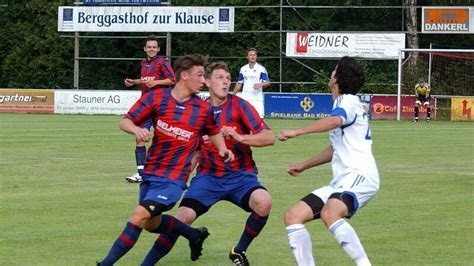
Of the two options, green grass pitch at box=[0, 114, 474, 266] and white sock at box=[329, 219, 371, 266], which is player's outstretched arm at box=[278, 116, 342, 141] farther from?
green grass pitch at box=[0, 114, 474, 266]

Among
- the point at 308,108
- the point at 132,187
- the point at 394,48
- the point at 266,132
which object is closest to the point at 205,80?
the point at 266,132

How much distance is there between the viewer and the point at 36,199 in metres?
13.2

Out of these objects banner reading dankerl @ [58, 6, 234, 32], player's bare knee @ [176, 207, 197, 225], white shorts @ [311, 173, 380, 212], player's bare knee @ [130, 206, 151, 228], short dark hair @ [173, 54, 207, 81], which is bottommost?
player's bare knee @ [176, 207, 197, 225]

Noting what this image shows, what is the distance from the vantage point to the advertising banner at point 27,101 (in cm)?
4347

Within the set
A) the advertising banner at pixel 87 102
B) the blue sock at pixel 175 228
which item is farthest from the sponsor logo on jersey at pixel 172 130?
the advertising banner at pixel 87 102

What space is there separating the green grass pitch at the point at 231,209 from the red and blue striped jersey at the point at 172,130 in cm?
108

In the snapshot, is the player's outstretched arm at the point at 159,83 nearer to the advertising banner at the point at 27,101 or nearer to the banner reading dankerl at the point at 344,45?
the advertising banner at the point at 27,101

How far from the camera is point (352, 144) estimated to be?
8.05m

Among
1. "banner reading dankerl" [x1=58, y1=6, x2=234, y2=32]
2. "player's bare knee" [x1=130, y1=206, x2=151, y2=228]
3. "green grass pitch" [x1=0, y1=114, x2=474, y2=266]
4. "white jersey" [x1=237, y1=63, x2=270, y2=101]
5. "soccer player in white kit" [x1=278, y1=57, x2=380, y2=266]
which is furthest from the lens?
"banner reading dankerl" [x1=58, y1=6, x2=234, y2=32]

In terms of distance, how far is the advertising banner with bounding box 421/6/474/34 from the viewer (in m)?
44.4

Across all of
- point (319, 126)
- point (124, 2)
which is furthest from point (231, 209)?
point (124, 2)

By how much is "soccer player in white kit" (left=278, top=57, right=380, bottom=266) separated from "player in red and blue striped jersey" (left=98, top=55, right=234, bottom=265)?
94 centimetres

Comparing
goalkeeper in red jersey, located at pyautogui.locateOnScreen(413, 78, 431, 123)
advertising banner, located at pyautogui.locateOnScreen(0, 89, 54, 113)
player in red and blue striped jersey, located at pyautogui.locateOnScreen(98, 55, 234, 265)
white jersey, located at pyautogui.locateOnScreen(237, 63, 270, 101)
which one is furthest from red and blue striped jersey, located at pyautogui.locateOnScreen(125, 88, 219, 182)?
advertising banner, located at pyautogui.locateOnScreen(0, 89, 54, 113)

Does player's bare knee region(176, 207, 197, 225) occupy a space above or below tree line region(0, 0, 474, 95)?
below
